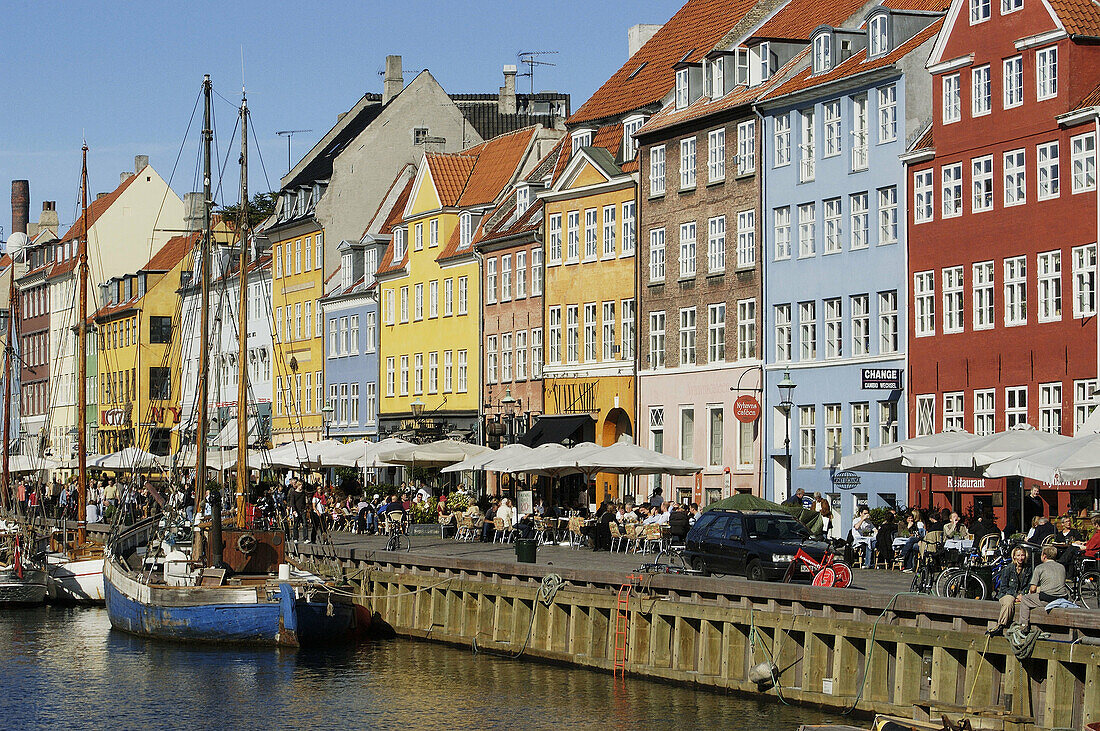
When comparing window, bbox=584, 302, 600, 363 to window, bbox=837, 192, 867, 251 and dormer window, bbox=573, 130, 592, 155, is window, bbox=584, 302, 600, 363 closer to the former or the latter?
dormer window, bbox=573, 130, 592, 155

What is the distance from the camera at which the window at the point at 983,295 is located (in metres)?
48.2

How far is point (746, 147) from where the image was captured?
57844 millimetres

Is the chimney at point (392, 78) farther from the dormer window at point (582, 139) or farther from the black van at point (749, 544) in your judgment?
the black van at point (749, 544)

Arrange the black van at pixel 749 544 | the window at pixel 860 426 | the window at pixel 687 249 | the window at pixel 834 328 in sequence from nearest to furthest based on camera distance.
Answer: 1. the black van at pixel 749 544
2. the window at pixel 860 426
3. the window at pixel 834 328
4. the window at pixel 687 249

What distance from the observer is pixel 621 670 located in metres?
34.8

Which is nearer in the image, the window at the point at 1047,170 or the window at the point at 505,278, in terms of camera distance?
the window at the point at 1047,170

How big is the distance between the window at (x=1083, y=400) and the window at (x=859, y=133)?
10.5 m

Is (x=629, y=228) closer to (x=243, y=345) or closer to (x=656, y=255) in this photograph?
(x=656, y=255)

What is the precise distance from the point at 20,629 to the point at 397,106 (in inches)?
1762

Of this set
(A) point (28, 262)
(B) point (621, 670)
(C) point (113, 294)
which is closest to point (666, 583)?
(B) point (621, 670)

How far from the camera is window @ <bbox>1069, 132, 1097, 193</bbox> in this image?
44.8 metres

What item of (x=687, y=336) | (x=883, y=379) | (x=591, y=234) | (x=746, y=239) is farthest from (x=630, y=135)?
(x=883, y=379)

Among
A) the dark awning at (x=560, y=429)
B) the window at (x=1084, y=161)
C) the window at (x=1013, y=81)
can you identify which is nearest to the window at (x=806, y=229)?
the window at (x=1013, y=81)

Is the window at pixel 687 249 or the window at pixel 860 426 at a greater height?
the window at pixel 687 249
